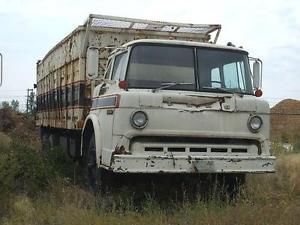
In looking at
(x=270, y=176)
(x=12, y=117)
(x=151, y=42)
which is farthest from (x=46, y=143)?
(x=12, y=117)

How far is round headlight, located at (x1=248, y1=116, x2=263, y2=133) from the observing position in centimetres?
768

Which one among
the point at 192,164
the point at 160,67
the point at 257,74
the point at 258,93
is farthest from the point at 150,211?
the point at 257,74

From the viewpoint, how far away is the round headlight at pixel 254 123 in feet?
25.2

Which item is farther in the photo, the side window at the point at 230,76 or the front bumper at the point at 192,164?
the side window at the point at 230,76

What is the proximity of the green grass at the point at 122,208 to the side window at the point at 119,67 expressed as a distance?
1.72 m

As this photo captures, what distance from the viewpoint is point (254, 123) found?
771cm

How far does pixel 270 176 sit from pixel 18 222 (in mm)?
5456

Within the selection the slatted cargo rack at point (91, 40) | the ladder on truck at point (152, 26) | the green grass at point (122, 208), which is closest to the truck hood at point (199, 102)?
the green grass at point (122, 208)

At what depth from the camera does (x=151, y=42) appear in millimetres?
7867

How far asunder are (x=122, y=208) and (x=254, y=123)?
2.17 m

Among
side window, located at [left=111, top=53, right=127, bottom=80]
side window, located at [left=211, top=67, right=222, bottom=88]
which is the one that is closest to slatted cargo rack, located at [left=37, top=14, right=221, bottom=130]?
side window, located at [left=111, top=53, right=127, bottom=80]

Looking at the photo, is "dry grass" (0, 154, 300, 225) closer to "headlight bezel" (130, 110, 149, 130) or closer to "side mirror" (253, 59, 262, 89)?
"headlight bezel" (130, 110, 149, 130)

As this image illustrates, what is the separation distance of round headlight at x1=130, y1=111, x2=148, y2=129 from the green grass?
102 cm

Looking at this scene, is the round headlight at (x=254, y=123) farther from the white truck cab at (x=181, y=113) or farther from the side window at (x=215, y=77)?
the side window at (x=215, y=77)
